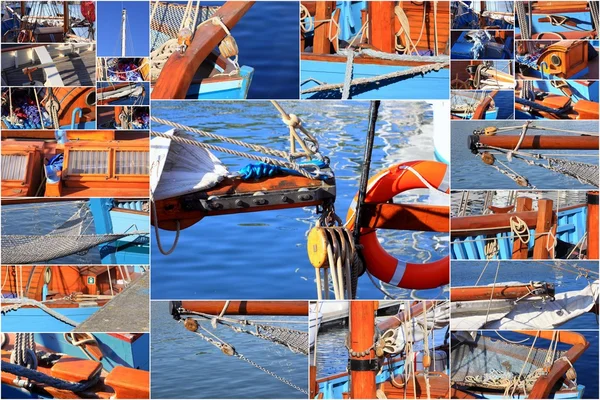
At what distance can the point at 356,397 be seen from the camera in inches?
319

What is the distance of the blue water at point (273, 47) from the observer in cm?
798

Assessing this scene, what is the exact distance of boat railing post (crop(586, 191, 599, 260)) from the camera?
8086 millimetres

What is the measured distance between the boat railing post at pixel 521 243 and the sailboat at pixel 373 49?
79 cm

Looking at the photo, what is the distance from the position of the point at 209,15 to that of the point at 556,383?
3050 mm

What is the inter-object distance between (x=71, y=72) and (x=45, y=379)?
184 centimetres

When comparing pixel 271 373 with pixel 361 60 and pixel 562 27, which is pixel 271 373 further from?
pixel 562 27

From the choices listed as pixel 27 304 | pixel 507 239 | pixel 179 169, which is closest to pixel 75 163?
pixel 179 169

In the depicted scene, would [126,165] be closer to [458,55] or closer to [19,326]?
[19,326]

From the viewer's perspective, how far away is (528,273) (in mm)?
8117

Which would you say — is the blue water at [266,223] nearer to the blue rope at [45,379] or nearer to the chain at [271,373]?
the chain at [271,373]

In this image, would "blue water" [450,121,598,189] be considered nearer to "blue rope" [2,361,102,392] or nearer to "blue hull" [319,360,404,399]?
"blue hull" [319,360,404,399]

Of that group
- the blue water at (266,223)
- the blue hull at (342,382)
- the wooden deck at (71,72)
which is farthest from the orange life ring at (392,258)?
the wooden deck at (71,72)

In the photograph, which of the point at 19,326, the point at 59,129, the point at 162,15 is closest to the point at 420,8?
the point at 162,15

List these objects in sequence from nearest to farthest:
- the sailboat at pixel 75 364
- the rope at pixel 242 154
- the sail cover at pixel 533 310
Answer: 1. the rope at pixel 242 154
2. the sailboat at pixel 75 364
3. the sail cover at pixel 533 310
